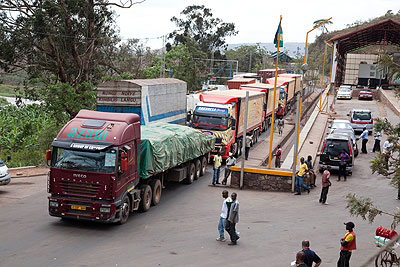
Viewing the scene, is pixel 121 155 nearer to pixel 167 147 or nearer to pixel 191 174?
pixel 167 147

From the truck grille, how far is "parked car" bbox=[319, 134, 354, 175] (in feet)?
42.3

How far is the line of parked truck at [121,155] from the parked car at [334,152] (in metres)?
5.57

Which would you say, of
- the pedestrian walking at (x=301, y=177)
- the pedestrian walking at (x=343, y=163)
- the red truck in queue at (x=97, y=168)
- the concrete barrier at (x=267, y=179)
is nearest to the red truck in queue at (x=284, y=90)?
the pedestrian walking at (x=343, y=163)

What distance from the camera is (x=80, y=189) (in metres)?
13.3

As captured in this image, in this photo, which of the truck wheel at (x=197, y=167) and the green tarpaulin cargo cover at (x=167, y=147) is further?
the truck wheel at (x=197, y=167)

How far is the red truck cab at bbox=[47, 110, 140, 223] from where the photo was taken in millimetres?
13188

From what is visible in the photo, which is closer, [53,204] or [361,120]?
[53,204]

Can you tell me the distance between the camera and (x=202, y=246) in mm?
12641

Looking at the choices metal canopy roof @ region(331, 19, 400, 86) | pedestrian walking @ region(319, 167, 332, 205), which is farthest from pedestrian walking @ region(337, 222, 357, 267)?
metal canopy roof @ region(331, 19, 400, 86)

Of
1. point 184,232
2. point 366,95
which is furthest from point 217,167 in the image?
point 366,95

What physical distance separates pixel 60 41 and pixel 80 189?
24547 millimetres

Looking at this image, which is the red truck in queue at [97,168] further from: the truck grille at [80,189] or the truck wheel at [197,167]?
the truck wheel at [197,167]

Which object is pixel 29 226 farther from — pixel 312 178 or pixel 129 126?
pixel 312 178

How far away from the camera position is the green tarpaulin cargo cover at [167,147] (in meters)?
15.9
